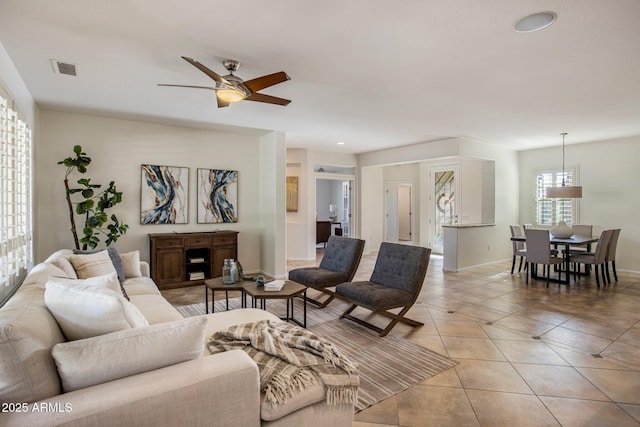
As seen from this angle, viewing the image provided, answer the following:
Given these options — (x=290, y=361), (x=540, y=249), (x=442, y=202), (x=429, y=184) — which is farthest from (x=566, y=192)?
(x=290, y=361)

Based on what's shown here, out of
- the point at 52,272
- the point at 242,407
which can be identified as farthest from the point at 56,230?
the point at 242,407

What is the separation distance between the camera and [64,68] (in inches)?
125

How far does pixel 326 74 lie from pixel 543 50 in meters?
1.85

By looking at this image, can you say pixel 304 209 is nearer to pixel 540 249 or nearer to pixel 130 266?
pixel 130 266

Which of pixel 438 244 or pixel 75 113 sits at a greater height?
pixel 75 113

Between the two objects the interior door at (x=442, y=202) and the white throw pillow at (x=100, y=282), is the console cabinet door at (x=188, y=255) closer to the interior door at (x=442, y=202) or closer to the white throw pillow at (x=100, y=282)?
the white throw pillow at (x=100, y=282)

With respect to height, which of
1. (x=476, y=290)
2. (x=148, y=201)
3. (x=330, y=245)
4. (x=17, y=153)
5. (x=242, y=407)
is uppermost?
(x=17, y=153)

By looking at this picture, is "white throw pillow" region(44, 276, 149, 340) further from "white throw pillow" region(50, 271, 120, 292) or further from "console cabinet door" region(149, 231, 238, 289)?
"console cabinet door" region(149, 231, 238, 289)

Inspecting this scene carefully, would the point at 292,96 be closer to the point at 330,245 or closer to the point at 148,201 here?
the point at 330,245

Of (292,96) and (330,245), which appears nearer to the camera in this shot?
(292,96)

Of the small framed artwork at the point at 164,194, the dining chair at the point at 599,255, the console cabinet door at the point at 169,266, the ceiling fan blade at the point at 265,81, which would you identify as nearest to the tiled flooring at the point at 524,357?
the console cabinet door at the point at 169,266

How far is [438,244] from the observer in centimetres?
881

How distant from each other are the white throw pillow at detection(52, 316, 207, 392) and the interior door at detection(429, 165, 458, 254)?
7.79 metres

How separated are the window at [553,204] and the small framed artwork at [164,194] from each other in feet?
23.9
